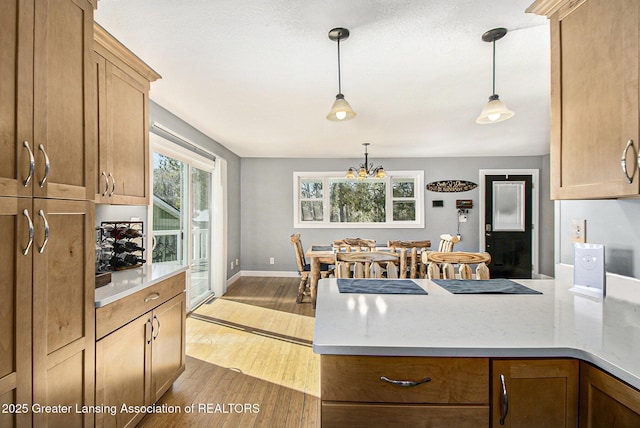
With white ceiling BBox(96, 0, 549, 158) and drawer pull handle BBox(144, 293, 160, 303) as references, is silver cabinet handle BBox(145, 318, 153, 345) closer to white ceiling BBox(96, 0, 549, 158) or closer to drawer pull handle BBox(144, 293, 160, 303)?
drawer pull handle BBox(144, 293, 160, 303)

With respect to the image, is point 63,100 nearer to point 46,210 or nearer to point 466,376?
point 46,210

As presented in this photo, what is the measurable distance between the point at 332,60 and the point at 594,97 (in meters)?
1.57

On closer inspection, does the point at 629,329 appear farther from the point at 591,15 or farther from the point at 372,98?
the point at 372,98

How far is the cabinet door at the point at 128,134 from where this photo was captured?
6.34 feet

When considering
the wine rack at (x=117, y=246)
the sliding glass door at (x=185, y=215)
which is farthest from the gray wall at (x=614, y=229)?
the sliding glass door at (x=185, y=215)

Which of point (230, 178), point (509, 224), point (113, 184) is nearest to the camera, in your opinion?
point (113, 184)

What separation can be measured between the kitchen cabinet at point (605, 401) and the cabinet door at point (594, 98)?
2.08 ft

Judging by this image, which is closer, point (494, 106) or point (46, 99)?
point (46, 99)

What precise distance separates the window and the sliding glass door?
6.20 ft

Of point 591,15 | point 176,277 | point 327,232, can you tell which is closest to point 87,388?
point 176,277

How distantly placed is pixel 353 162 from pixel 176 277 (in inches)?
177

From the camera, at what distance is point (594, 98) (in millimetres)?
1209

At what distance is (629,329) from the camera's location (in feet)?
3.48

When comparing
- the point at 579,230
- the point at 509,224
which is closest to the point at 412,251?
the point at 579,230
